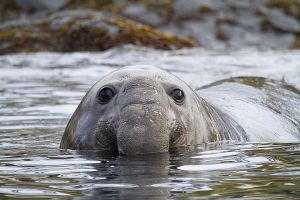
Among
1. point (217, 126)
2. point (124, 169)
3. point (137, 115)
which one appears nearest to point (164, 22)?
point (217, 126)

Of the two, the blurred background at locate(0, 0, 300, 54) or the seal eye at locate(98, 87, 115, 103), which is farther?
the blurred background at locate(0, 0, 300, 54)

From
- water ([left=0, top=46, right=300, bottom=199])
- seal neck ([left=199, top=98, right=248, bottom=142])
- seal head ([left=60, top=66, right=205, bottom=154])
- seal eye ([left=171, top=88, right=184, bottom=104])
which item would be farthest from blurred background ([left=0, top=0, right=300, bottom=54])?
seal eye ([left=171, top=88, right=184, bottom=104])

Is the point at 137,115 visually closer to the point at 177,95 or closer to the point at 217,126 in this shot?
the point at 177,95

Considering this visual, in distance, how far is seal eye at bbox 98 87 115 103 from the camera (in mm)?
5500

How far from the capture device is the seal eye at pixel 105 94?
18.0ft

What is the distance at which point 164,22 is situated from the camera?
24922mm

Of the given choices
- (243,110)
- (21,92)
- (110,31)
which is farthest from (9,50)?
(243,110)

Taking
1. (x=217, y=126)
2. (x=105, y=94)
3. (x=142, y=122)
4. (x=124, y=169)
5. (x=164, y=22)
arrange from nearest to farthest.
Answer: (x=124, y=169), (x=142, y=122), (x=105, y=94), (x=217, y=126), (x=164, y=22)

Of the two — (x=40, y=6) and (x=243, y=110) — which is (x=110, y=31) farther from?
(x=243, y=110)

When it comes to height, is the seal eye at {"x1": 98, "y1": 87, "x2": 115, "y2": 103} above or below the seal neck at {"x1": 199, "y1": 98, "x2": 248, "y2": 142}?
above

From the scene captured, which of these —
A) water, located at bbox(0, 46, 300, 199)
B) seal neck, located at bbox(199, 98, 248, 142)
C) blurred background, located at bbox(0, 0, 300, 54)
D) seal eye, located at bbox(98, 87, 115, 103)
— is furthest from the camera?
blurred background, located at bbox(0, 0, 300, 54)

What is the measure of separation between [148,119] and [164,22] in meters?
20.0

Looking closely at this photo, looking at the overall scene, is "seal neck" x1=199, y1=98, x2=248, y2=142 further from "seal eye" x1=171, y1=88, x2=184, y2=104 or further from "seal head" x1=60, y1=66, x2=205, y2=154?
"seal eye" x1=171, y1=88, x2=184, y2=104

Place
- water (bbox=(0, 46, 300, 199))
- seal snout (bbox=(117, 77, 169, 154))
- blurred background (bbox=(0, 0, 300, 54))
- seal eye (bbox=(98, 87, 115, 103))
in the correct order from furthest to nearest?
blurred background (bbox=(0, 0, 300, 54)) → seal eye (bbox=(98, 87, 115, 103)) → seal snout (bbox=(117, 77, 169, 154)) → water (bbox=(0, 46, 300, 199))
